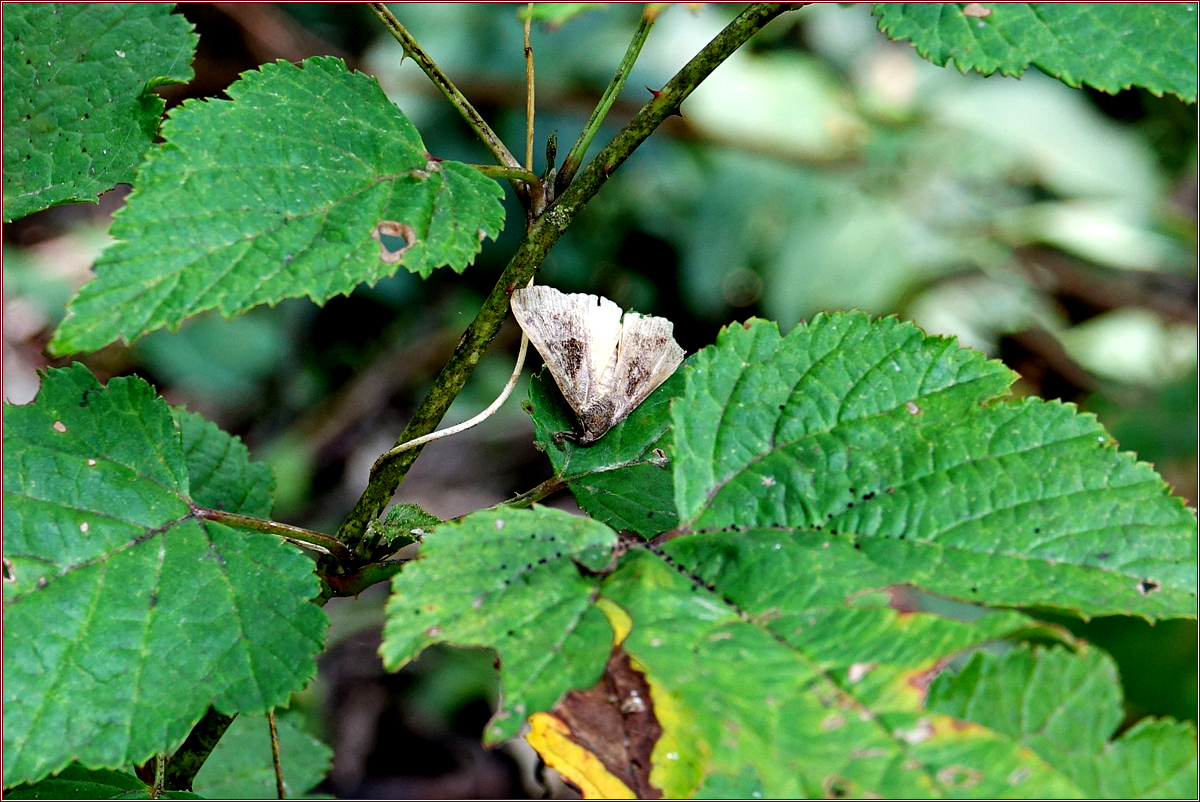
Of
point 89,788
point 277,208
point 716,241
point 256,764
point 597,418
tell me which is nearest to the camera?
point 277,208

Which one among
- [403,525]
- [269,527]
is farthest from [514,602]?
[269,527]

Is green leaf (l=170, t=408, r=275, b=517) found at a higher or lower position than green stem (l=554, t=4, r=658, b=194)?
lower

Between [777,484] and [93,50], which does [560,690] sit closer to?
[777,484]

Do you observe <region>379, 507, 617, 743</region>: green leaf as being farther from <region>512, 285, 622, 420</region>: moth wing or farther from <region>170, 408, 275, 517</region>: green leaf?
<region>170, 408, 275, 517</region>: green leaf

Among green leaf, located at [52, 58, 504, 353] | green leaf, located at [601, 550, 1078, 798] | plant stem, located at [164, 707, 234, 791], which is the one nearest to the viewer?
green leaf, located at [601, 550, 1078, 798]

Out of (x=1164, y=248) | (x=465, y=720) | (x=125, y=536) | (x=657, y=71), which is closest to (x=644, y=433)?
(x=125, y=536)

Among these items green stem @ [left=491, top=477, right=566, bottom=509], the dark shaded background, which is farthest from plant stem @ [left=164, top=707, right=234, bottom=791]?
the dark shaded background

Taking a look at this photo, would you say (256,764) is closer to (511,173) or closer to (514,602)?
(514,602)
